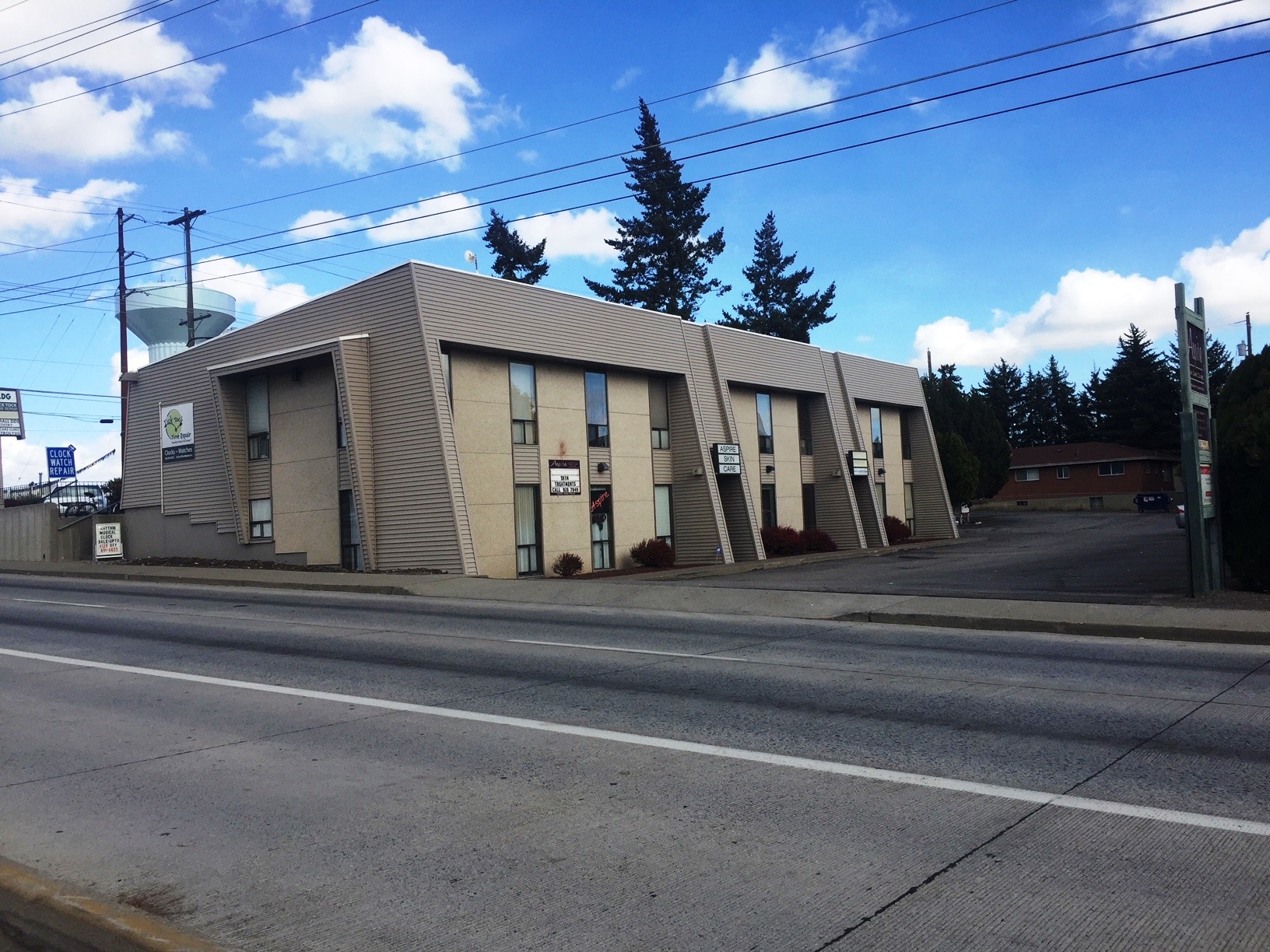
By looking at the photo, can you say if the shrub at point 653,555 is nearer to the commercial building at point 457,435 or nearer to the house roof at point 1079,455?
the commercial building at point 457,435

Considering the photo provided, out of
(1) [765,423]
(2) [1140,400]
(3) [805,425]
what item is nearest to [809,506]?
(3) [805,425]

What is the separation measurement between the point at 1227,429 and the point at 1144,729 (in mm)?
11481

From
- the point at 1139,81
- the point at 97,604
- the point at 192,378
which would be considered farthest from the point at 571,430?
the point at 1139,81

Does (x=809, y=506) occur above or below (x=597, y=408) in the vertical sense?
below

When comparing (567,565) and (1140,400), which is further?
(1140,400)

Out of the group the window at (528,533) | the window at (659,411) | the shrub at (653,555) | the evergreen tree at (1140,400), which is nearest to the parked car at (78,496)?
the window at (528,533)

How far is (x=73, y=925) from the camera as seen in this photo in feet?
14.7

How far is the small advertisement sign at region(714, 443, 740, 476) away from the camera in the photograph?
3300 cm

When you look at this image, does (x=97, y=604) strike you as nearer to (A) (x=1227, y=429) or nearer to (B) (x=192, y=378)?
(B) (x=192, y=378)

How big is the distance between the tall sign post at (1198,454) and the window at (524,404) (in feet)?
52.3

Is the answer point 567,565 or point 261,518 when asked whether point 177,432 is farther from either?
point 567,565

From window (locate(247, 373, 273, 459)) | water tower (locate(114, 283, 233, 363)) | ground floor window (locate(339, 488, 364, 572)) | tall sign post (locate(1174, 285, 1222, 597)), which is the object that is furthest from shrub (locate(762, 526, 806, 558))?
water tower (locate(114, 283, 233, 363))

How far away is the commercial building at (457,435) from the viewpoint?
24.9m

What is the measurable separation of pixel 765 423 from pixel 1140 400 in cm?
6033
